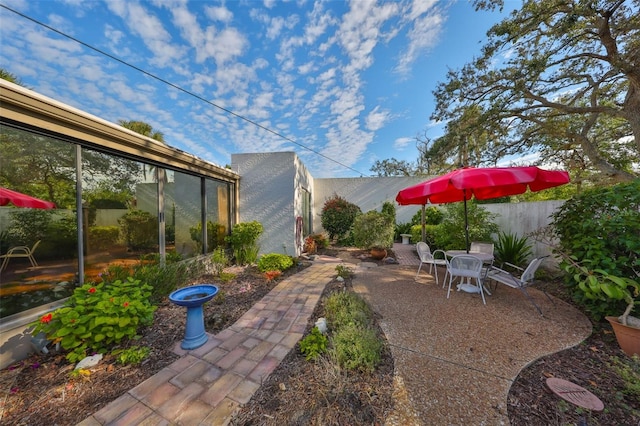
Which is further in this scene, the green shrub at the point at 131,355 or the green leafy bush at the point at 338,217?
the green leafy bush at the point at 338,217

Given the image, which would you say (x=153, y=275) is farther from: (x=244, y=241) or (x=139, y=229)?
(x=244, y=241)

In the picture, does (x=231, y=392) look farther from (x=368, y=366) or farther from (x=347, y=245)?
(x=347, y=245)

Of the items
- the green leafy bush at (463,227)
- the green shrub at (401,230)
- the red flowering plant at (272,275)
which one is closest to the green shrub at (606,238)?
the green leafy bush at (463,227)

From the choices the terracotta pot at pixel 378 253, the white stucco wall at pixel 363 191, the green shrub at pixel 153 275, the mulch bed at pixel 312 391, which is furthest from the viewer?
the white stucco wall at pixel 363 191

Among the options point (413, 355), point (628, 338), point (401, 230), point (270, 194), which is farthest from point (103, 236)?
point (401, 230)

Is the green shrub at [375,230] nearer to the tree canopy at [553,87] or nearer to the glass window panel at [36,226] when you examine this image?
the tree canopy at [553,87]

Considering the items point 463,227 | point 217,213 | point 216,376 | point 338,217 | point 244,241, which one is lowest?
point 216,376

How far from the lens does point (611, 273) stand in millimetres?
2584

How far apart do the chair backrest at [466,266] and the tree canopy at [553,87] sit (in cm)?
551

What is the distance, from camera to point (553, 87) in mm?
6562

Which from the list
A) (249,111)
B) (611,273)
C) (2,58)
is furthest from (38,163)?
(611,273)

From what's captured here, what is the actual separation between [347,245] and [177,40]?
8177 millimetres

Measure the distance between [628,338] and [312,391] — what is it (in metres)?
3.29

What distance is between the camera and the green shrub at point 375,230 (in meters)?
7.12
